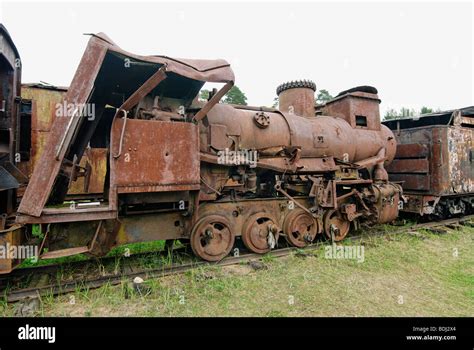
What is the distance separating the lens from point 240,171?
4.70 meters

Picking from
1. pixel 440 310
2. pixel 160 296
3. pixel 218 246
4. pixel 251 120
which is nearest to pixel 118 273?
pixel 160 296

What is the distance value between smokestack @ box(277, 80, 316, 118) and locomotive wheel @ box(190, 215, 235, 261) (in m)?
3.20

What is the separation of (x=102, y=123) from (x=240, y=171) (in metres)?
2.70

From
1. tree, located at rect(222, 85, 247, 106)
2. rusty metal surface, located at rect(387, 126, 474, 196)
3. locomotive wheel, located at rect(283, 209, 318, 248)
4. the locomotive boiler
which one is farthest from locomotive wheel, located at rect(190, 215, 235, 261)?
tree, located at rect(222, 85, 247, 106)

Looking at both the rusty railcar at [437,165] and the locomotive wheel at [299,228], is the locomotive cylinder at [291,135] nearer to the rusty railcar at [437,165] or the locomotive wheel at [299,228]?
the locomotive wheel at [299,228]

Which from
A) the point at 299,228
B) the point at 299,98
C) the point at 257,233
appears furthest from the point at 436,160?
the point at 257,233

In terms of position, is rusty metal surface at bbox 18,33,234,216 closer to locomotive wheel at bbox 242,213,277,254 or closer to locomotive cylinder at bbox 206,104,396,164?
locomotive cylinder at bbox 206,104,396,164

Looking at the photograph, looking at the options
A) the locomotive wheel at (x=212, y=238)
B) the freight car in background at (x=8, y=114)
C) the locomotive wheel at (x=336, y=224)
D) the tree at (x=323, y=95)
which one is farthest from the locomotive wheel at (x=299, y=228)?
the tree at (x=323, y=95)

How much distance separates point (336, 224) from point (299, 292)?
8.65ft

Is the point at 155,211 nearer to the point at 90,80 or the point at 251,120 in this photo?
the point at 90,80

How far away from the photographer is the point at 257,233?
4820 millimetres

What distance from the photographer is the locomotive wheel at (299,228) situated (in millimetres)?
5172

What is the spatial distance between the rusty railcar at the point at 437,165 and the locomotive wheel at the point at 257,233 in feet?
15.7

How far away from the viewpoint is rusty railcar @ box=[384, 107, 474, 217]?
24.1 feet
